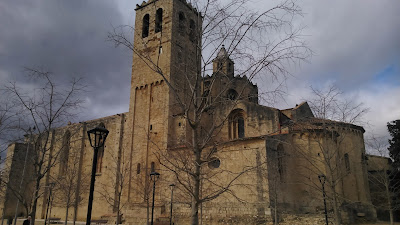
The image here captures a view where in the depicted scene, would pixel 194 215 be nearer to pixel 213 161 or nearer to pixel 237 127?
pixel 213 161

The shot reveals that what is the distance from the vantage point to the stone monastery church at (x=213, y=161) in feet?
61.3

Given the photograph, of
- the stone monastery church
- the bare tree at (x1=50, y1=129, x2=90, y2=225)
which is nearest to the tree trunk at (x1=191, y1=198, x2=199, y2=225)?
the stone monastery church

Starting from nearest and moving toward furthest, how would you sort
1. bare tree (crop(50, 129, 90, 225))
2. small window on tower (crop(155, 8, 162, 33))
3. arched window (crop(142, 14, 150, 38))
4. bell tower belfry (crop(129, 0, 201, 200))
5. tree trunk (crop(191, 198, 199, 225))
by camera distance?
tree trunk (crop(191, 198, 199, 225))
bell tower belfry (crop(129, 0, 201, 200))
small window on tower (crop(155, 8, 162, 33))
bare tree (crop(50, 129, 90, 225))
arched window (crop(142, 14, 150, 38))

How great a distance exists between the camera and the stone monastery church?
1867 centimetres

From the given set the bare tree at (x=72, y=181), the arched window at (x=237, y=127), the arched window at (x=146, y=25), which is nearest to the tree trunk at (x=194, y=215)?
the arched window at (x=237, y=127)

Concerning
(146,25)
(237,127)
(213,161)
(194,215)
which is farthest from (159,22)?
(194,215)

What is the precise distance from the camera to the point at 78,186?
1173 inches

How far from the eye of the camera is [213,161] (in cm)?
2147

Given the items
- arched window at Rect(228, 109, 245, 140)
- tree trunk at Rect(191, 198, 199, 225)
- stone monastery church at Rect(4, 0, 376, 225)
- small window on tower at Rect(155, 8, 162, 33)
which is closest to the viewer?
tree trunk at Rect(191, 198, 199, 225)

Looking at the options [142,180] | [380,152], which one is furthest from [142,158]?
[380,152]

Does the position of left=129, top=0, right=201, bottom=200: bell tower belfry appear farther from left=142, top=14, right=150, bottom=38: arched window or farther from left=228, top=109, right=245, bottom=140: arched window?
left=228, top=109, right=245, bottom=140: arched window

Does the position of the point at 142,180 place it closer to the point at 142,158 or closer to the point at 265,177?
the point at 142,158

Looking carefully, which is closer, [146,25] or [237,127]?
[237,127]

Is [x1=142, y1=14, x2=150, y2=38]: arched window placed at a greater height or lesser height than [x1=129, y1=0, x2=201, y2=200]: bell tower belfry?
greater
